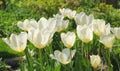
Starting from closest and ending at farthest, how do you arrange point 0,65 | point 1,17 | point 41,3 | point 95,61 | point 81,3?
point 95,61, point 0,65, point 1,17, point 41,3, point 81,3

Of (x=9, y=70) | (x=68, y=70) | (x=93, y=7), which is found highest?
(x=68, y=70)

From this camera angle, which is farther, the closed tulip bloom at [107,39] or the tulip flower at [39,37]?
the closed tulip bloom at [107,39]

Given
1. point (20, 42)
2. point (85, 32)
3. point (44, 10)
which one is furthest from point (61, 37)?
point (44, 10)

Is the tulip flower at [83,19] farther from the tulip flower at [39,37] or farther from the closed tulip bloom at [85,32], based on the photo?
the tulip flower at [39,37]

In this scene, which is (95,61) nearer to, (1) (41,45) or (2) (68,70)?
(2) (68,70)

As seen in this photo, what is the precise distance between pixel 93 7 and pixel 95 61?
196 inches

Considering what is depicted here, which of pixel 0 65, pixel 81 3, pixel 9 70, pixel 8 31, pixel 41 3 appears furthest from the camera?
pixel 81 3

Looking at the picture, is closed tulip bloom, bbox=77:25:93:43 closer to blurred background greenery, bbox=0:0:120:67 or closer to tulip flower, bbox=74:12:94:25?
tulip flower, bbox=74:12:94:25

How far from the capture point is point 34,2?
679 cm

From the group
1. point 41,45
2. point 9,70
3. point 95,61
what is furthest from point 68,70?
point 9,70

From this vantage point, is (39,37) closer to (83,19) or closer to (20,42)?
(20,42)

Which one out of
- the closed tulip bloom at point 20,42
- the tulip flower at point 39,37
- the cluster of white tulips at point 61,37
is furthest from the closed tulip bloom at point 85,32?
the closed tulip bloom at point 20,42

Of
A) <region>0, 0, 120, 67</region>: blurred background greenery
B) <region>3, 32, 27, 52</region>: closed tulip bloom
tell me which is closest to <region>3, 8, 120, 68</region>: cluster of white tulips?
<region>3, 32, 27, 52</region>: closed tulip bloom

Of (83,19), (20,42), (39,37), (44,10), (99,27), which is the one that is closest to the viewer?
(39,37)
